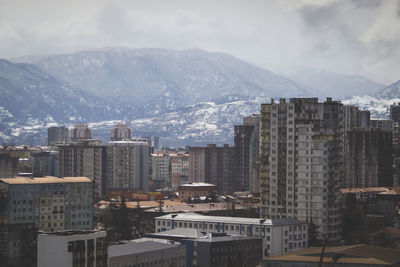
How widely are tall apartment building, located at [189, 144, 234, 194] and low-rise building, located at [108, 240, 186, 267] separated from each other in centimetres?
10431

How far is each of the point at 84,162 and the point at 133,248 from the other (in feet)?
355

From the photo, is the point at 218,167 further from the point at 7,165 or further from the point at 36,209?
the point at 36,209

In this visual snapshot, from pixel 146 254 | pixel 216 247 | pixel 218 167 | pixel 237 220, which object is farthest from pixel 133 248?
pixel 218 167

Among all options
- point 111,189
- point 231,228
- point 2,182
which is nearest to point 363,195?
point 231,228

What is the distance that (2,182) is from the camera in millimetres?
87812

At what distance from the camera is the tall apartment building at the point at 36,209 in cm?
8244

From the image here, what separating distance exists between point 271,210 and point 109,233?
53.3ft

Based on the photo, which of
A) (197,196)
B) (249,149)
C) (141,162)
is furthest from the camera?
(141,162)

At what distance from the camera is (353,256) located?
232ft

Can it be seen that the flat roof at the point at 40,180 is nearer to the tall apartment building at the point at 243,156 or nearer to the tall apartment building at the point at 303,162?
the tall apartment building at the point at 303,162

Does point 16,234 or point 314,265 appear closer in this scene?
point 314,265

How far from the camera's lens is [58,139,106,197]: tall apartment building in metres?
177

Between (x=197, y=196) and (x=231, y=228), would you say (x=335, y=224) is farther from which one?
(x=197, y=196)

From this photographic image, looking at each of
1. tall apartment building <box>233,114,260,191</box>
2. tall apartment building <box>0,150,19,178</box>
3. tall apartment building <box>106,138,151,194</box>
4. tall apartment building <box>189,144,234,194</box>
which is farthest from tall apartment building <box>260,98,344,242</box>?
tall apartment building <box>106,138,151,194</box>
